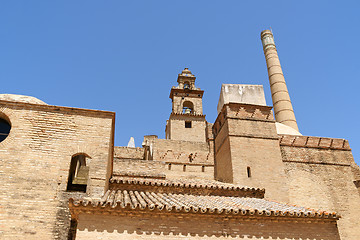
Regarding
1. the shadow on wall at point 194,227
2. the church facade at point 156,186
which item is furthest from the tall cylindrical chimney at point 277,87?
the shadow on wall at point 194,227

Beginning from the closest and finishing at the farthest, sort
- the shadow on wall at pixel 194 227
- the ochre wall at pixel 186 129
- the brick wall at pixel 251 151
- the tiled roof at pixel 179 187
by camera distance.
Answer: the shadow on wall at pixel 194 227 → the tiled roof at pixel 179 187 → the brick wall at pixel 251 151 → the ochre wall at pixel 186 129

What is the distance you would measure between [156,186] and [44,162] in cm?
352

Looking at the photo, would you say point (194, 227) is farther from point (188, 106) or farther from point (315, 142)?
point (188, 106)

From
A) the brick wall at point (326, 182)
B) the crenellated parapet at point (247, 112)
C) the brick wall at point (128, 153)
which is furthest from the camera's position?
the brick wall at point (128, 153)

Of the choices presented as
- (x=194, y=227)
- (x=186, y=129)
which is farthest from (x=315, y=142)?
(x=194, y=227)

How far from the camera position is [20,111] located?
7.64 metres

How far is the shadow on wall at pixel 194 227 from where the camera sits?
230 inches

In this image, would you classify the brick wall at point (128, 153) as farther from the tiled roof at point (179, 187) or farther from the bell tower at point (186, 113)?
the tiled roof at point (179, 187)

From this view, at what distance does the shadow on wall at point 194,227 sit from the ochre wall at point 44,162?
106 cm

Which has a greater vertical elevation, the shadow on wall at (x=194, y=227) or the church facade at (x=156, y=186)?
the church facade at (x=156, y=186)

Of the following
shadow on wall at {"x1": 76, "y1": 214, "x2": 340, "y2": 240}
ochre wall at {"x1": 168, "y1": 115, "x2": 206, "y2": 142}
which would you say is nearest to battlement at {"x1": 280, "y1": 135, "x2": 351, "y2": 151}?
shadow on wall at {"x1": 76, "y1": 214, "x2": 340, "y2": 240}

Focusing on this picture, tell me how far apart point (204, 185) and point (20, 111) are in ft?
19.9

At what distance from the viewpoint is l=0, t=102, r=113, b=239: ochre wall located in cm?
631

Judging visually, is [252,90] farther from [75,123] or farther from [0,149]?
[0,149]
